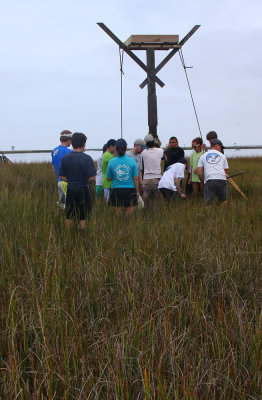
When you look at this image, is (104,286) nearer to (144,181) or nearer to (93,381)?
(93,381)

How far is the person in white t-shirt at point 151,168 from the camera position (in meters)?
8.30

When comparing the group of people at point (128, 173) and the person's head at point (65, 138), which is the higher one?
the person's head at point (65, 138)

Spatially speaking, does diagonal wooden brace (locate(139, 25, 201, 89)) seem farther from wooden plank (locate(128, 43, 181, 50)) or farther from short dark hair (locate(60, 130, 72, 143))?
short dark hair (locate(60, 130, 72, 143))

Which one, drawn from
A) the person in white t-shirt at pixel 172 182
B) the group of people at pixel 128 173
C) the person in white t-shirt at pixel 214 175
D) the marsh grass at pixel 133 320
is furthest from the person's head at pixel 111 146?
the marsh grass at pixel 133 320

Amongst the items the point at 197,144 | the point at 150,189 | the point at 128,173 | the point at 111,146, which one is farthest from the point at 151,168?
the point at 128,173

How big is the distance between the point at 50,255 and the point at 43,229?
1.14m

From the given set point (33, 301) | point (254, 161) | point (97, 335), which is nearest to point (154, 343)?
point (97, 335)

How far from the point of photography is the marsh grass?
92.6 inches

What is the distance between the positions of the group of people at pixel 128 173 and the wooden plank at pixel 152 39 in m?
2.56

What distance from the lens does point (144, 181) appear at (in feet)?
27.8

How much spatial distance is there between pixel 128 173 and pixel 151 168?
5.49 feet

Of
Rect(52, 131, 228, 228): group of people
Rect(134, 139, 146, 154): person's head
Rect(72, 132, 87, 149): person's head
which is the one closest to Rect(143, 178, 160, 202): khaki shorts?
Rect(52, 131, 228, 228): group of people

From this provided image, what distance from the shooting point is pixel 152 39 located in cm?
1052

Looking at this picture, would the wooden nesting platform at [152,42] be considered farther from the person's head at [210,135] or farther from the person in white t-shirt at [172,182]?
the person in white t-shirt at [172,182]
